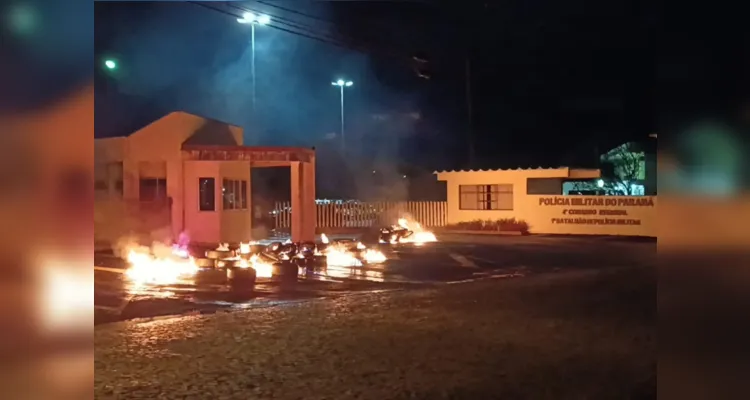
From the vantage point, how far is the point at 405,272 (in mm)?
14477

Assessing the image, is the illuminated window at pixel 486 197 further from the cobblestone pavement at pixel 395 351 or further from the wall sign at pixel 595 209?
the cobblestone pavement at pixel 395 351

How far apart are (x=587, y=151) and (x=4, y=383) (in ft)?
125

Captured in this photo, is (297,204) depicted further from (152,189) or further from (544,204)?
(544,204)

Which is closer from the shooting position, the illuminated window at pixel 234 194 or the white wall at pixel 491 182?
the illuminated window at pixel 234 194

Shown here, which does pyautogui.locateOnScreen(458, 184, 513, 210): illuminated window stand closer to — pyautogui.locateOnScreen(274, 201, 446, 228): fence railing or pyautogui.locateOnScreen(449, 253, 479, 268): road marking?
pyautogui.locateOnScreen(274, 201, 446, 228): fence railing

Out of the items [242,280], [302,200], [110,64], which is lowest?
[242,280]

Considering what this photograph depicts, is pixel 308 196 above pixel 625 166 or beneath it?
beneath

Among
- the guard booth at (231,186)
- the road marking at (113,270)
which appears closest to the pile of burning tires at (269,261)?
the road marking at (113,270)

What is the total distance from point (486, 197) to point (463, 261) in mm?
12739

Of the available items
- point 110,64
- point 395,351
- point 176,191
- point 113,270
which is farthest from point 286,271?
point 110,64

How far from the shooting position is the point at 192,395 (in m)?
5.72

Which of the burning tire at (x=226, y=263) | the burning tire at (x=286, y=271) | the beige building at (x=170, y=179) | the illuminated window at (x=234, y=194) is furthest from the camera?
the illuminated window at (x=234, y=194)

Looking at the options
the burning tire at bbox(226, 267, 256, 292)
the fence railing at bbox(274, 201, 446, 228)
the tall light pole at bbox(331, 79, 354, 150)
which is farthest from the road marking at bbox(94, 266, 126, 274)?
the tall light pole at bbox(331, 79, 354, 150)

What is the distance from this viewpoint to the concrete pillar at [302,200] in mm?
Result: 20750
